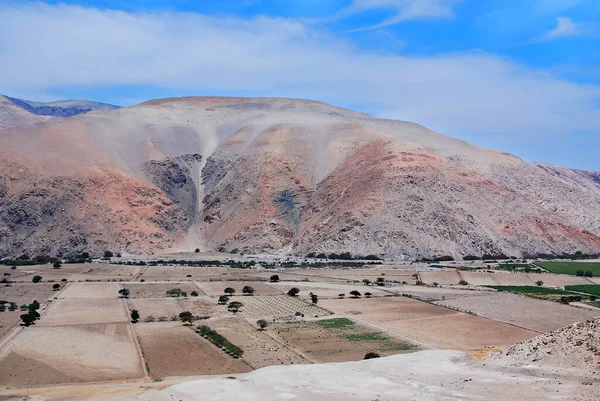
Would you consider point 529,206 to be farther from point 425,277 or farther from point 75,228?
point 75,228

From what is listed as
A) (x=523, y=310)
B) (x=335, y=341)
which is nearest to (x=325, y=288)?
(x=523, y=310)

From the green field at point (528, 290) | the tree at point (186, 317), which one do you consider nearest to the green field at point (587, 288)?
the green field at point (528, 290)

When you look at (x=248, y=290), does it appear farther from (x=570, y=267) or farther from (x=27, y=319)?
(x=570, y=267)

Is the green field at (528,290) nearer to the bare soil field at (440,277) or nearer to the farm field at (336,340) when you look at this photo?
the bare soil field at (440,277)

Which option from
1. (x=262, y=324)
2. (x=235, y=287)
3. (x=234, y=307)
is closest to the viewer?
(x=262, y=324)

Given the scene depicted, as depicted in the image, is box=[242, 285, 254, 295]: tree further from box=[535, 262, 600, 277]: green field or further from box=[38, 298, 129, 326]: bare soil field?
box=[535, 262, 600, 277]: green field
